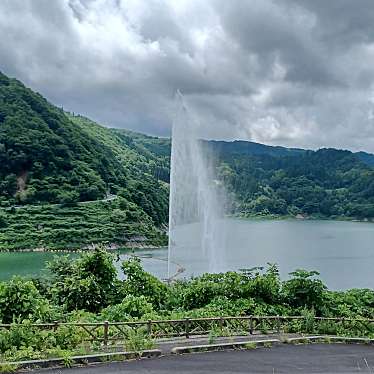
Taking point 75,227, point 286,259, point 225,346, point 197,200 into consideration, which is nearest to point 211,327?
point 225,346

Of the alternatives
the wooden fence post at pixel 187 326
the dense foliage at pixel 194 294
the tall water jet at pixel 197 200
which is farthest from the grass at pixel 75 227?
the wooden fence post at pixel 187 326

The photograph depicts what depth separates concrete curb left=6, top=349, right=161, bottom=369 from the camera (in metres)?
9.24

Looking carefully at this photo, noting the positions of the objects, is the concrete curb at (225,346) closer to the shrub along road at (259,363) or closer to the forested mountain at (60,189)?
the shrub along road at (259,363)

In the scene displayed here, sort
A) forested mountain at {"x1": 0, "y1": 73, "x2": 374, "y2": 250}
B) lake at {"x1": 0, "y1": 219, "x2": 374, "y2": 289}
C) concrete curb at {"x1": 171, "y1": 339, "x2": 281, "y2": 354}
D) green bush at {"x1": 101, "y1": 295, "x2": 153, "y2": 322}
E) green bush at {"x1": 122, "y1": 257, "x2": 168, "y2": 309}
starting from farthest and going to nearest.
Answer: forested mountain at {"x1": 0, "y1": 73, "x2": 374, "y2": 250}
lake at {"x1": 0, "y1": 219, "x2": 374, "y2": 289}
green bush at {"x1": 122, "y1": 257, "x2": 168, "y2": 309}
green bush at {"x1": 101, "y1": 295, "x2": 153, "y2": 322}
concrete curb at {"x1": 171, "y1": 339, "x2": 281, "y2": 354}

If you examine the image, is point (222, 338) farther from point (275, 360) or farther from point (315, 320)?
point (315, 320)

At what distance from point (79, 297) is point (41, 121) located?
107 m

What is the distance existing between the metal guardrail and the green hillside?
231 ft

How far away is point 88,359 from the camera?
988cm

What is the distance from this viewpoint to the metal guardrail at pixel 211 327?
36.7 ft

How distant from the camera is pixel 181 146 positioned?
33188 mm

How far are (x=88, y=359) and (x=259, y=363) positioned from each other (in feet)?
11.8

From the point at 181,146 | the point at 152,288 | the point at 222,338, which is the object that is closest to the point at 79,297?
the point at 152,288

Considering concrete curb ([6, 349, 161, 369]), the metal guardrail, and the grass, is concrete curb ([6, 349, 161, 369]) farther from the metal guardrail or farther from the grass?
the grass

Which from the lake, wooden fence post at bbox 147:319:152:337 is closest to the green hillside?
the lake
